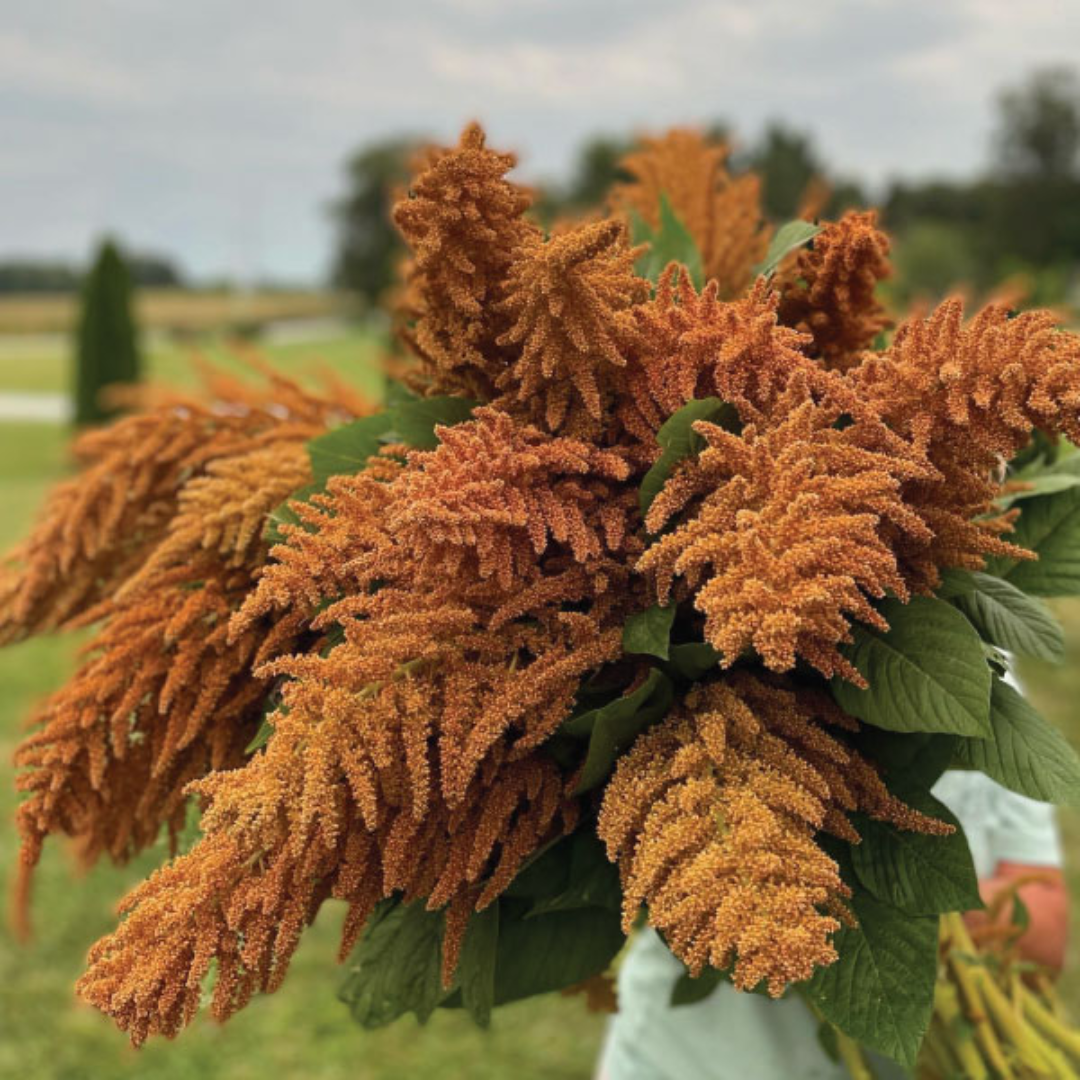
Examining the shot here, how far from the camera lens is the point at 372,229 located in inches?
1747

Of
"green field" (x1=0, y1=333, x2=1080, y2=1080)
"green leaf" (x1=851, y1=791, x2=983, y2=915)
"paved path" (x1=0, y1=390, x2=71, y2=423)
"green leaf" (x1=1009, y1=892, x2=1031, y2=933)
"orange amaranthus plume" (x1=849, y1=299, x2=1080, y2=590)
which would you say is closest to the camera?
"orange amaranthus plume" (x1=849, y1=299, x2=1080, y2=590)

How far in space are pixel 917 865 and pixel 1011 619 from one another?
0.21 meters

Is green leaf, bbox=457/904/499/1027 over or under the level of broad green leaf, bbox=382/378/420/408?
under

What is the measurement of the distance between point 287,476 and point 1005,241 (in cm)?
3564

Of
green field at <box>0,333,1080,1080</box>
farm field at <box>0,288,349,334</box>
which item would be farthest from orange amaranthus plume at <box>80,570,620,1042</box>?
farm field at <box>0,288,349,334</box>

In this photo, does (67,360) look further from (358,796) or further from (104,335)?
(358,796)

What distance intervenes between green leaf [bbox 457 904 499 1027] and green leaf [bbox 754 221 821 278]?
0.63 metres

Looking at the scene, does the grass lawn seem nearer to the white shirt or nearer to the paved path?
the paved path

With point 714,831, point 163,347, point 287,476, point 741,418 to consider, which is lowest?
point 163,347

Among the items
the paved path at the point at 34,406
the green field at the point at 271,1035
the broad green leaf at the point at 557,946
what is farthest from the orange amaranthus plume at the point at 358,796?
the paved path at the point at 34,406

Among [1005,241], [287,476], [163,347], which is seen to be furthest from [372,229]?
[287,476]

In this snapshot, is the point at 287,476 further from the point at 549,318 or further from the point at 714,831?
the point at 714,831

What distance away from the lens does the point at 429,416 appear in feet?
3.13

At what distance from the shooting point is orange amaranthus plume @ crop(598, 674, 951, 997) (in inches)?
26.1
